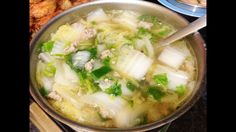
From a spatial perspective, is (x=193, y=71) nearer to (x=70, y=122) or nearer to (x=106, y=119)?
(x=106, y=119)

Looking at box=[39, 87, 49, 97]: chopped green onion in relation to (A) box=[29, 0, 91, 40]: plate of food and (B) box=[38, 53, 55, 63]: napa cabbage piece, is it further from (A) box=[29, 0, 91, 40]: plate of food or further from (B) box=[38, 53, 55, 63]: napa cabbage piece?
(A) box=[29, 0, 91, 40]: plate of food

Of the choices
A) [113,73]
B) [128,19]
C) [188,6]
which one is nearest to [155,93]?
[113,73]

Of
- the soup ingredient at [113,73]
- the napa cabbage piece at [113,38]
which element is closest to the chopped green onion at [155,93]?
the soup ingredient at [113,73]

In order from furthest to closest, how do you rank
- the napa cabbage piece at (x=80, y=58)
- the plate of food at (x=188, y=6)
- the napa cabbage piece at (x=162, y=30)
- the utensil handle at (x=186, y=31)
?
the plate of food at (x=188, y=6)
the napa cabbage piece at (x=162, y=30)
the napa cabbage piece at (x=80, y=58)
the utensil handle at (x=186, y=31)

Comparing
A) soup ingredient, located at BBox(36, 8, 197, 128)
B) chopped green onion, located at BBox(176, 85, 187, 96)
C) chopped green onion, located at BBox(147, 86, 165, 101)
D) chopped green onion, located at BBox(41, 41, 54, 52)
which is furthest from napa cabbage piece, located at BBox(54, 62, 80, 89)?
chopped green onion, located at BBox(176, 85, 187, 96)

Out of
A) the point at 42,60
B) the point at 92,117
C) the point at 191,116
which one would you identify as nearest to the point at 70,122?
the point at 92,117

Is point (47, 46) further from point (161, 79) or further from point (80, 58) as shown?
point (161, 79)

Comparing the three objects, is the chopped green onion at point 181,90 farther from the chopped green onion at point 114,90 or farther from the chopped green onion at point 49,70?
the chopped green onion at point 49,70
